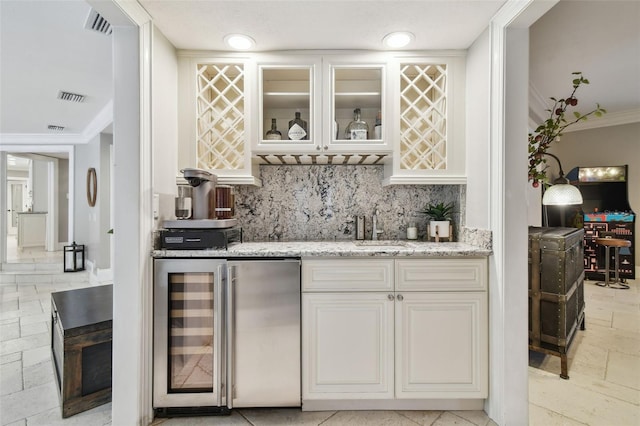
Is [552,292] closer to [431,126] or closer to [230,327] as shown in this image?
[431,126]

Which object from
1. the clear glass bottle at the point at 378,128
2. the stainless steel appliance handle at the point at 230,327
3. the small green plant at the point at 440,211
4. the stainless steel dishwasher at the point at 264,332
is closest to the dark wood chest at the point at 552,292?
the small green plant at the point at 440,211

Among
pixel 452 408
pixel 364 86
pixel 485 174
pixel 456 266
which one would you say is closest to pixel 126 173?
pixel 364 86

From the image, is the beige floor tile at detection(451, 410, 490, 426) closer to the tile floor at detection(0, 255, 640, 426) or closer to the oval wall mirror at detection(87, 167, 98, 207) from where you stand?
the tile floor at detection(0, 255, 640, 426)

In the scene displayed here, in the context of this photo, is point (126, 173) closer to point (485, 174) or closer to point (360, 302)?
point (360, 302)

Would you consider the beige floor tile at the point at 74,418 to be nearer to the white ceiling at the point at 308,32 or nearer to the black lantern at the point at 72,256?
the white ceiling at the point at 308,32

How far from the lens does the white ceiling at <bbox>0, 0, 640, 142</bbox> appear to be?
65.1 inches

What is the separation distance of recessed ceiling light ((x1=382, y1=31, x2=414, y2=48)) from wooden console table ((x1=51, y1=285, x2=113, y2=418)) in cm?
258

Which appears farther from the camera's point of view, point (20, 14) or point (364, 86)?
point (364, 86)

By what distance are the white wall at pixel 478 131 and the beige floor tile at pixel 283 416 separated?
60.9 inches

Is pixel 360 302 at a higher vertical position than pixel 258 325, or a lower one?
higher

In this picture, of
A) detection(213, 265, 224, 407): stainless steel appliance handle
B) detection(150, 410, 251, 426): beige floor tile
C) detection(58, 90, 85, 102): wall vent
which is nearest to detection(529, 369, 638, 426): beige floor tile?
detection(150, 410, 251, 426): beige floor tile

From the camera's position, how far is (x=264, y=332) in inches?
67.9

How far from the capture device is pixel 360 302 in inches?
68.6

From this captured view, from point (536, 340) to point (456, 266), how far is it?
1.13m
